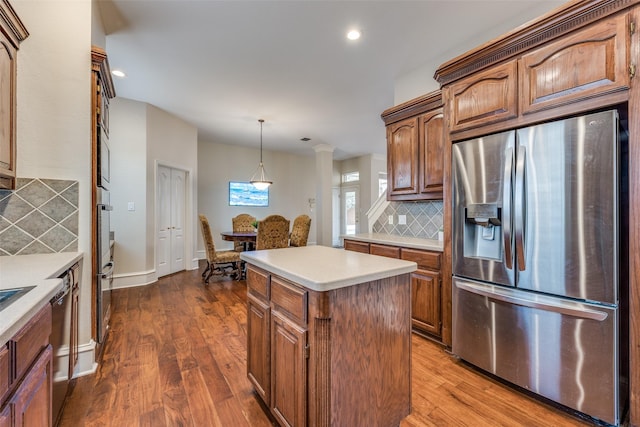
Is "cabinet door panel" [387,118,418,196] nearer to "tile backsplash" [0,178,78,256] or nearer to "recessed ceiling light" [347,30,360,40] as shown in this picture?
"recessed ceiling light" [347,30,360,40]

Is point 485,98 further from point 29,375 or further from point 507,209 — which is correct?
point 29,375

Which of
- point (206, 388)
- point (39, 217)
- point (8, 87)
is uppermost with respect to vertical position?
point (8, 87)

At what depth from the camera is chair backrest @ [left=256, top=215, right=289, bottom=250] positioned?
419 cm

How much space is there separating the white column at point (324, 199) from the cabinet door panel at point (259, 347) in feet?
16.7

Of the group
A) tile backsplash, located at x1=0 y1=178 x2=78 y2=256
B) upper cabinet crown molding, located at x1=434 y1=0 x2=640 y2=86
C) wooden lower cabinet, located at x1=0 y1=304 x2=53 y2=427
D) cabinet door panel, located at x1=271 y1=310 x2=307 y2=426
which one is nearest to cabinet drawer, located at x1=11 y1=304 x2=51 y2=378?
wooden lower cabinet, located at x1=0 y1=304 x2=53 y2=427

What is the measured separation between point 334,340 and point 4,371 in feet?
3.44

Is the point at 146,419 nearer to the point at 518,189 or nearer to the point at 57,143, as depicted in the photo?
the point at 57,143

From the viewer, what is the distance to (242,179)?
7.29 meters

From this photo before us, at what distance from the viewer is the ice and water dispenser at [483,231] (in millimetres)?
1903

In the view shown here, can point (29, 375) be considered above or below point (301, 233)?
below

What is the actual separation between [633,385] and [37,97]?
3.90 metres

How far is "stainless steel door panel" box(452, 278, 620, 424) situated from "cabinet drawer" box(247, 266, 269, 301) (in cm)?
146

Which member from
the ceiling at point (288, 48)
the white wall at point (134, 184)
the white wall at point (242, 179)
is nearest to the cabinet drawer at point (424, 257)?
the ceiling at point (288, 48)

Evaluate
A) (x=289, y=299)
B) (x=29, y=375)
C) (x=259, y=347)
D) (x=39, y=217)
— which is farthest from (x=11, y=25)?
(x=259, y=347)
